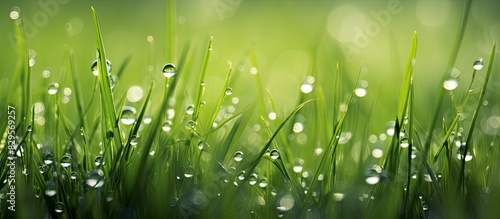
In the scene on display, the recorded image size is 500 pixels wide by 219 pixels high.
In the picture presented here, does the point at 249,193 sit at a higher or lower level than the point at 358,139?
lower

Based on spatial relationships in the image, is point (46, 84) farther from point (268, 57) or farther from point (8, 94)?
point (268, 57)

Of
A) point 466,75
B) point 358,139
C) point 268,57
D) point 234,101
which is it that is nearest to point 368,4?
point 268,57

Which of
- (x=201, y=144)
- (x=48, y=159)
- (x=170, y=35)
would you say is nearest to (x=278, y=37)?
(x=170, y=35)

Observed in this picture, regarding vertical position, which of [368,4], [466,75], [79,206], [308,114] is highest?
[368,4]

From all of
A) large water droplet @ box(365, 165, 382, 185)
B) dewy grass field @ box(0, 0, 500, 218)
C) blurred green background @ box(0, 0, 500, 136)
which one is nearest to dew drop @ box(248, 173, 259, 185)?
dewy grass field @ box(0, 0, 500, 218)

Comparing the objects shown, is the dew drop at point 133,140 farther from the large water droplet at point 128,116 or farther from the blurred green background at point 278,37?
the blurred green background at point 278,37

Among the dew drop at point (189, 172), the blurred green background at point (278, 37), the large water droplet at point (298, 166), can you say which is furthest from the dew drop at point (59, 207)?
the blurred green background at point (278, 37)

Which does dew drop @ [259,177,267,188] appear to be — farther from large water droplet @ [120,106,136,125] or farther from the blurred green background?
the blurred green background
